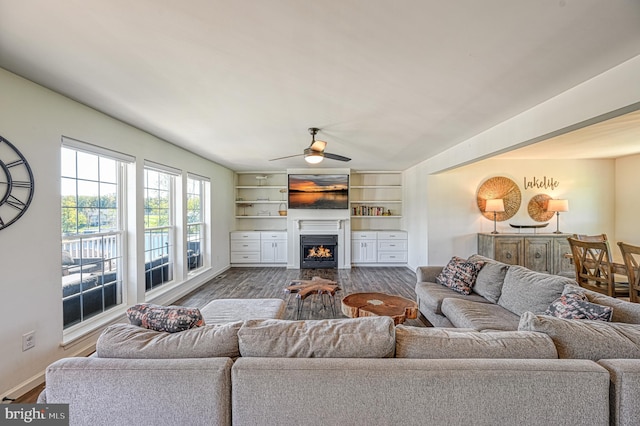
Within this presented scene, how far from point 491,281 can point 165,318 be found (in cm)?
300

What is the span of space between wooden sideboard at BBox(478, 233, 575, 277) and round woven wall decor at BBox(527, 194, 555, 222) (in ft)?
1.90

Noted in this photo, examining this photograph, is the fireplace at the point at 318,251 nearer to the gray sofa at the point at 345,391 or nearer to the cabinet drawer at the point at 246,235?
the cabinet drawer at the point at 246,235

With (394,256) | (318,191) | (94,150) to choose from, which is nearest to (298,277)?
(318,191)

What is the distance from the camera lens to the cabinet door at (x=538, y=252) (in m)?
4.91

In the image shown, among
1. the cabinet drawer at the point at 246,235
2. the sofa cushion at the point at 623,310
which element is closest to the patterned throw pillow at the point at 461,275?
the sofa cushion at the point at 623,310

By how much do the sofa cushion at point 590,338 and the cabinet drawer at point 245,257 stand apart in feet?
19.2

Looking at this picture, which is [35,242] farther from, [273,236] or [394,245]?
[394,245]

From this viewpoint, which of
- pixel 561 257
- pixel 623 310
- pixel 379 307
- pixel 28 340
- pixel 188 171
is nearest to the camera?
pixel 623 310

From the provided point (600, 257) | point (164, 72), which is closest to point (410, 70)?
point (164, 72)

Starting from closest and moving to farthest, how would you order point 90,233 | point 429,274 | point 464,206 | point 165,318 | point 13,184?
point 165,318, point 13,184, point 90,233, point 429,274, point 464,206

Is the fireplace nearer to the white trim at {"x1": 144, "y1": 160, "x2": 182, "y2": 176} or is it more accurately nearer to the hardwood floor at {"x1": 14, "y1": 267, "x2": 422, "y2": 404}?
the hardwood floor at {"x1": 14, "y1": 267, "x2": 422, "y2": 404}

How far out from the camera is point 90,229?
9.25ft

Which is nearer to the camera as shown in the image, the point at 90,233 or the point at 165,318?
the point at 165,318

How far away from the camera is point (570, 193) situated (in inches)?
211
